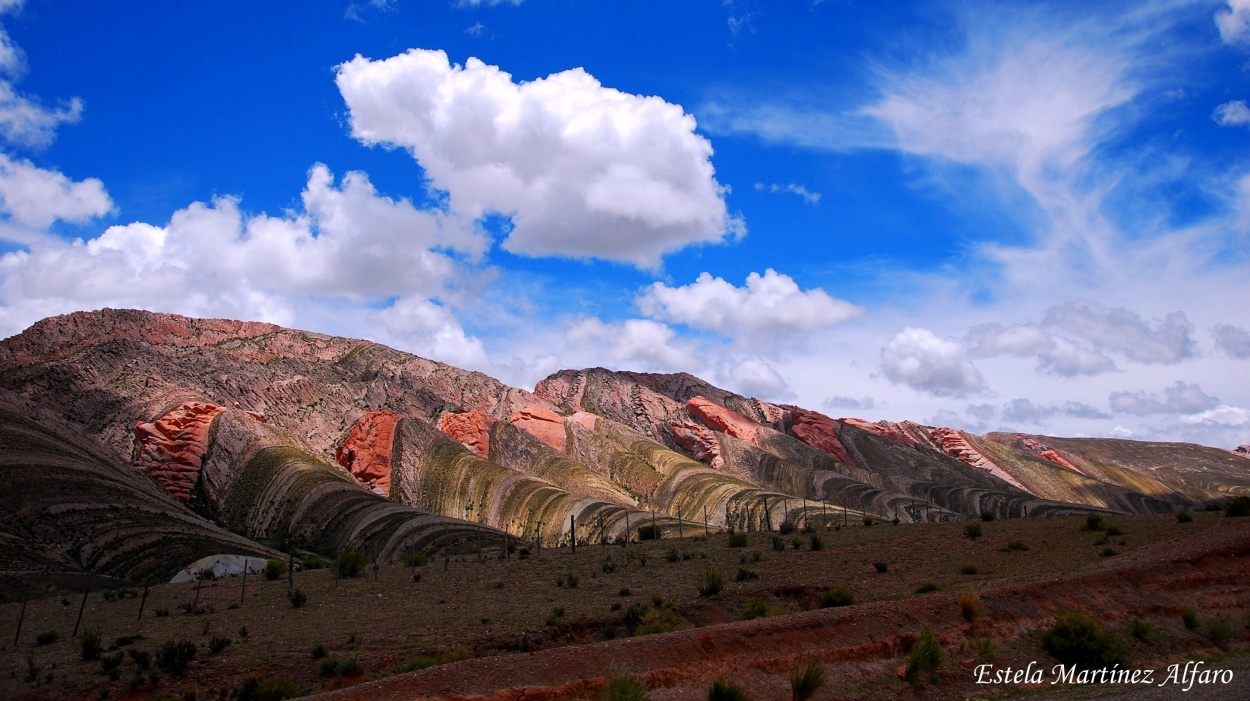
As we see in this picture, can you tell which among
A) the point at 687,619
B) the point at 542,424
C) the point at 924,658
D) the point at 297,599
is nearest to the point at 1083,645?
the point at 924,658

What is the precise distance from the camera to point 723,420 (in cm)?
12162

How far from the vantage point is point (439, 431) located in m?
89.4

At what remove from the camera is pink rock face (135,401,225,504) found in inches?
2694

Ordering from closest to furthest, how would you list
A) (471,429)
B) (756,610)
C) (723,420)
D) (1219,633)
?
(1219,633) → (756,610) → (471,429) → (723,420)

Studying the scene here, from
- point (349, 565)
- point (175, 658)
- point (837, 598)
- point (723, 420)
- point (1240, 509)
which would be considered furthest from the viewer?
point (723, 420)

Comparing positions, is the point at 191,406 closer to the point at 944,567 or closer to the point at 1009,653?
the point at 944,567

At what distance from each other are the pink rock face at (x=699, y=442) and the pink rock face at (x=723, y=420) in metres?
3.05

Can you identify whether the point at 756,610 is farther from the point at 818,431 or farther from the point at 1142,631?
the point at 818,431

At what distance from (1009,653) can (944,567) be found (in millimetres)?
9952

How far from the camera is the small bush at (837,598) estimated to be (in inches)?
905

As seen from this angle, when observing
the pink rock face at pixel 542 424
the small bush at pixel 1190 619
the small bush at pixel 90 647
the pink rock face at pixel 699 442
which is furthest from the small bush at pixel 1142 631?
the pink rock face at pixel 699 442

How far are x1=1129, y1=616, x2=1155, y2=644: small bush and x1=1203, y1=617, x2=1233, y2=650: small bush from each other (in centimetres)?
162

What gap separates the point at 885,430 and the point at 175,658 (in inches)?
5318

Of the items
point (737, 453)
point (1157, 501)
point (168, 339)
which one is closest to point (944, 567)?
point (737, 453)
